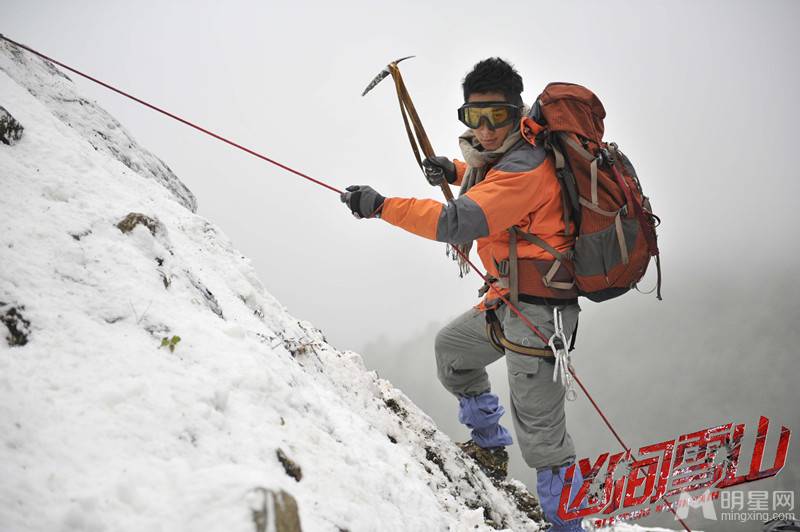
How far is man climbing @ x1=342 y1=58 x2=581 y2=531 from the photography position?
4.02 m

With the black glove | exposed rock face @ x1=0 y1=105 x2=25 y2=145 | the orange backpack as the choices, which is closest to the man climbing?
the orange backpack

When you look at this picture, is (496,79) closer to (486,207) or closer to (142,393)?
(486,207)

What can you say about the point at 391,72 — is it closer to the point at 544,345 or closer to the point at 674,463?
the point at 544,345

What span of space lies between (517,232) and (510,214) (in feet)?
1.77

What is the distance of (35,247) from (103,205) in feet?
2.97

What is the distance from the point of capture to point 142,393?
96.7 inches

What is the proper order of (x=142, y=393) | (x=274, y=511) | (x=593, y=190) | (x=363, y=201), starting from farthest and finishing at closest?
(x=363, y=201) → (x=593, y=190) → (x=142, y=393) → (x=274, y=511)

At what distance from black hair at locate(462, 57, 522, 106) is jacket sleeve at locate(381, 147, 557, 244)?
762 mm

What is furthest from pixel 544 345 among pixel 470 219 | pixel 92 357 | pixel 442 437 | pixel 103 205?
pixel 103 205

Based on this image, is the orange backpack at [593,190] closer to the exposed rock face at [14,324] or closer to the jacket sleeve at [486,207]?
the jacket sleeve at [486,207]

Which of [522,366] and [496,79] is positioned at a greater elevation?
[496,79]

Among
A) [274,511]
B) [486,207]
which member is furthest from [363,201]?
[274,511]

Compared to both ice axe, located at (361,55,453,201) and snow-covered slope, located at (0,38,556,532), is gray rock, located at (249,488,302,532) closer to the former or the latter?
snow-covered slope, located at (0,38,556,532)

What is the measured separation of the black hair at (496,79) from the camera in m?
4.53
